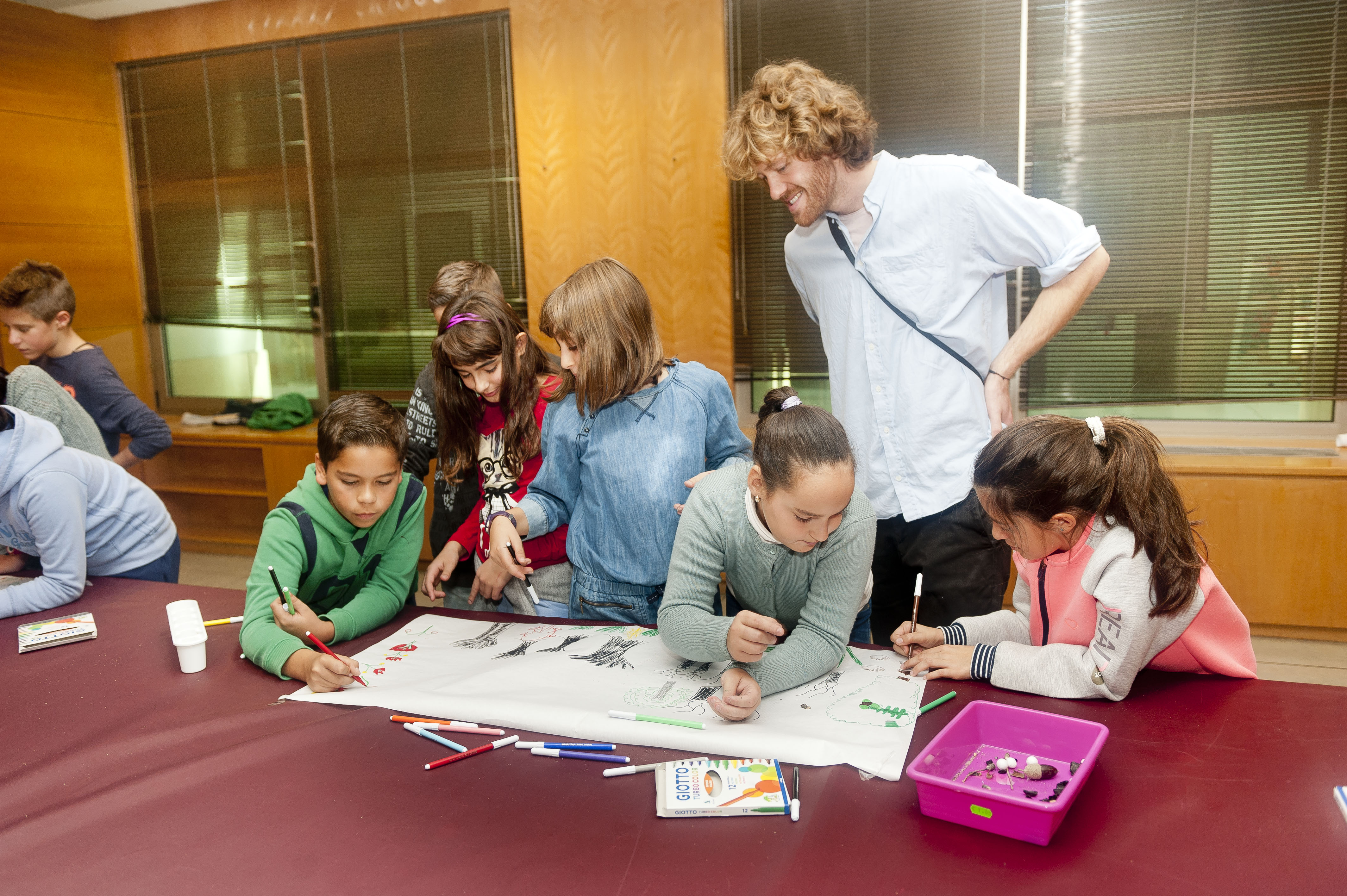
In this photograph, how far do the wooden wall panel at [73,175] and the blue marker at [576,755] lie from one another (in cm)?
466

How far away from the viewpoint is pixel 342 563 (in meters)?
1.72

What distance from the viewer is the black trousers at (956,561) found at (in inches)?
66.2

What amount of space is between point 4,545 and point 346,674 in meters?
1.34

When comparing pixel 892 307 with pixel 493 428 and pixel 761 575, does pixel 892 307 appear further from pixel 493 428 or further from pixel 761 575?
pixel 493 428

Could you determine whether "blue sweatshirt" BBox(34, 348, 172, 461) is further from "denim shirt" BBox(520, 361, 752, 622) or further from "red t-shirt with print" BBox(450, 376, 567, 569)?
"denim shirt" BBox(520, 361, 752, 622)

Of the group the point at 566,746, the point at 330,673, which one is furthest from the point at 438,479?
the point at 566,746

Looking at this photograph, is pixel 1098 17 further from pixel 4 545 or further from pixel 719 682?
pixel 4 545

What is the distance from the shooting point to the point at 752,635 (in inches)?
48.3

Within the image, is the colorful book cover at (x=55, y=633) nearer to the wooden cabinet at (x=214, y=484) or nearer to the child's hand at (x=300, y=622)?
the child's hand at (x=300, y=622)

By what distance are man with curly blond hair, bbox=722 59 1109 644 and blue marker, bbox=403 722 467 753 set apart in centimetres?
93

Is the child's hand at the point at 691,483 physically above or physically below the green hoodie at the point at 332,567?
above

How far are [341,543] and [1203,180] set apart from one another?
3.36 m

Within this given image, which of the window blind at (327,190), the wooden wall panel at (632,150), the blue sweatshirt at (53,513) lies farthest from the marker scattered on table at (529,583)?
the window blind at (327,190)

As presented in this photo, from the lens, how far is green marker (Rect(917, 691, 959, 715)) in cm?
124
